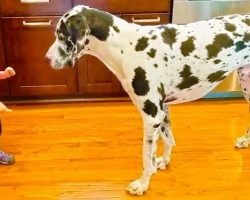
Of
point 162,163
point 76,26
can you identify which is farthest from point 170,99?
point 76,26

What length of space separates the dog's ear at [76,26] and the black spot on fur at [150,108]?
42 cm

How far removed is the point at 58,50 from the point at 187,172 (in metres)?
1.04

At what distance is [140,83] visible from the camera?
1803 millimetres

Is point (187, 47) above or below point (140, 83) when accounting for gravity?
above

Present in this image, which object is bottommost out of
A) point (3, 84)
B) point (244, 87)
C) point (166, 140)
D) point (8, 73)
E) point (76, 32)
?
point (166, 140)

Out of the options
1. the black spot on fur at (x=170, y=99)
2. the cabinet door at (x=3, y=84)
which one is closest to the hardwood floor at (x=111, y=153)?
the cabinet door at (x=3, y=84)

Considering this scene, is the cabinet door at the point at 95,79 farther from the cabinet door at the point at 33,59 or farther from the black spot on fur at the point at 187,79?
the black spot on fur at the point at 187,79

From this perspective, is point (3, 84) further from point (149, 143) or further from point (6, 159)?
point (149, 143)

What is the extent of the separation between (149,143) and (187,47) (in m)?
0.49

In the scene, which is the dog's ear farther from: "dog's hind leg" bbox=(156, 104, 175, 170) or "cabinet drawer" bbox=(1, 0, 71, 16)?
"cabinet drawer" bbox=(1, 0, 71, 16)

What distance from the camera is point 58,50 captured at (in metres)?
1.74

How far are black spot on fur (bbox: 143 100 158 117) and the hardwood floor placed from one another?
0.50 meters

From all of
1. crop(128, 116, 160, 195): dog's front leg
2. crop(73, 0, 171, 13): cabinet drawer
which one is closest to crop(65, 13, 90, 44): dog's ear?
crop(128, 116, 160, 195): dog's front leg

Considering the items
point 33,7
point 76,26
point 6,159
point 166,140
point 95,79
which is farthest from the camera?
point 95,79
